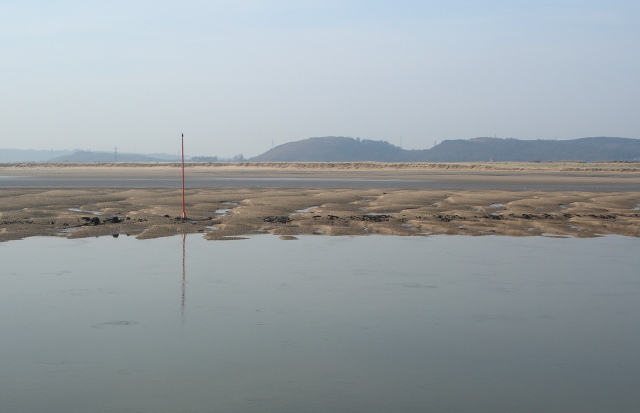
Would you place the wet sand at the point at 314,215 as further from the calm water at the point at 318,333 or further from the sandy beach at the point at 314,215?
the calm water at the point at 318,333

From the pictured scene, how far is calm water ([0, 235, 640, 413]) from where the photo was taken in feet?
15.9

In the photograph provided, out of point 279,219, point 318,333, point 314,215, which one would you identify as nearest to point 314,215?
point 314,215

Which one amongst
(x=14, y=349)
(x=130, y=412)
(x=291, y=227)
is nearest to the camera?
(x=130, y=412)

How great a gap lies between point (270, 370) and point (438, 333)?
2.01 m

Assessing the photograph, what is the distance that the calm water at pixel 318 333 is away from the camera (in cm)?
486

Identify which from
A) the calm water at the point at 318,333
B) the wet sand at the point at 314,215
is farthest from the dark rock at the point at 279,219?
the calm water at the point at 318,333

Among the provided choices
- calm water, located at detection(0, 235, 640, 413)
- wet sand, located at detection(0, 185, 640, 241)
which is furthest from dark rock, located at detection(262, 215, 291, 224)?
calm water, located at detection(0, 235, 640, 413)

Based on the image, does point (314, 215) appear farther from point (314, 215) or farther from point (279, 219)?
point (279, 219)

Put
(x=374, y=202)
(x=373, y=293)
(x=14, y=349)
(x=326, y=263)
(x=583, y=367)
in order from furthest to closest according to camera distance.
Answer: (x=374, y=202), (x=326, y=263), (x=373, y=293), (x=14, y=349), (x=583, y=367)

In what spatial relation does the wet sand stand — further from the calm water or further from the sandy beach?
the calm water

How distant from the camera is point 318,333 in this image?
6.43m

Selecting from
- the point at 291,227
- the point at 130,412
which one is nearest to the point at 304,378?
the point at 130,412

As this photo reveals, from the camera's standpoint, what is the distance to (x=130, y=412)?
14.8 ft

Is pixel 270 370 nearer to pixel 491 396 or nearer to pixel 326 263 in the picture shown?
pixel 491 396
